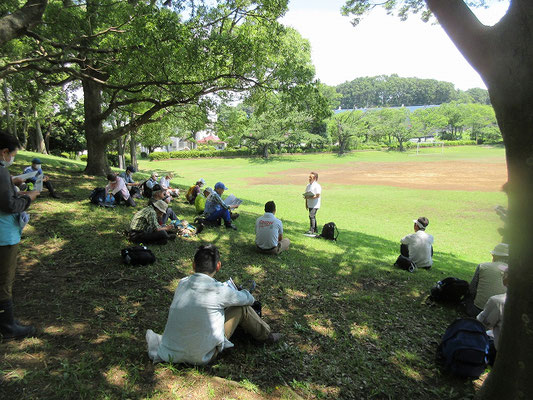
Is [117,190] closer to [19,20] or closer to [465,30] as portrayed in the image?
[19,20]

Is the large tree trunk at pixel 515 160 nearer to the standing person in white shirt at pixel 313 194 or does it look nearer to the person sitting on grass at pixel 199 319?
the person sitting on grass at pixel 199 319

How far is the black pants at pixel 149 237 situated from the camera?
6.23 m

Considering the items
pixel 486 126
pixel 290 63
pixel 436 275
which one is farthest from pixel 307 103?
pixel 486 126

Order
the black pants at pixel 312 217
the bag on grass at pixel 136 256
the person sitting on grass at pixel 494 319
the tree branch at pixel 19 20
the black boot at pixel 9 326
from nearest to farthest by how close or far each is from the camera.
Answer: the black boot at pixel 9 326, the person sitting on grass at pixel 494 319, the bag on grass at pixel 136 256, the tree branch at pixel 19 20, the black pants at pixel 312 217

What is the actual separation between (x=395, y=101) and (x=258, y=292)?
498 feet

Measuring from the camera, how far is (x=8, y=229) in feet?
9.73

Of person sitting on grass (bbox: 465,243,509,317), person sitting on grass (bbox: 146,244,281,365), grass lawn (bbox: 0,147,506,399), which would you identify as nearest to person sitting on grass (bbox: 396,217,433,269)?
grass lawn (bbox: 0,147,506,399)

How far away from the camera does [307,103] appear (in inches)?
390

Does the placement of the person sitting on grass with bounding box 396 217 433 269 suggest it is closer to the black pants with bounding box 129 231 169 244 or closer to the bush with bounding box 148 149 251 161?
the black pants with bounding box 129 231 169 244

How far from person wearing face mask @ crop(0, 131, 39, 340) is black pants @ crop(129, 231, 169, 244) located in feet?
10.2

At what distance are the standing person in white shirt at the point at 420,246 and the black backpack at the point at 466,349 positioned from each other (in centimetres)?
357

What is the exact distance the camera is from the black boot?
302cm

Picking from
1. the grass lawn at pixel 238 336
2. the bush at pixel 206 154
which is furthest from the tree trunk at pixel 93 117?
the bush at pixel 206 154

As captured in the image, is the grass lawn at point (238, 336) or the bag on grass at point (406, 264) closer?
the grass lawn at point (238, 336)
